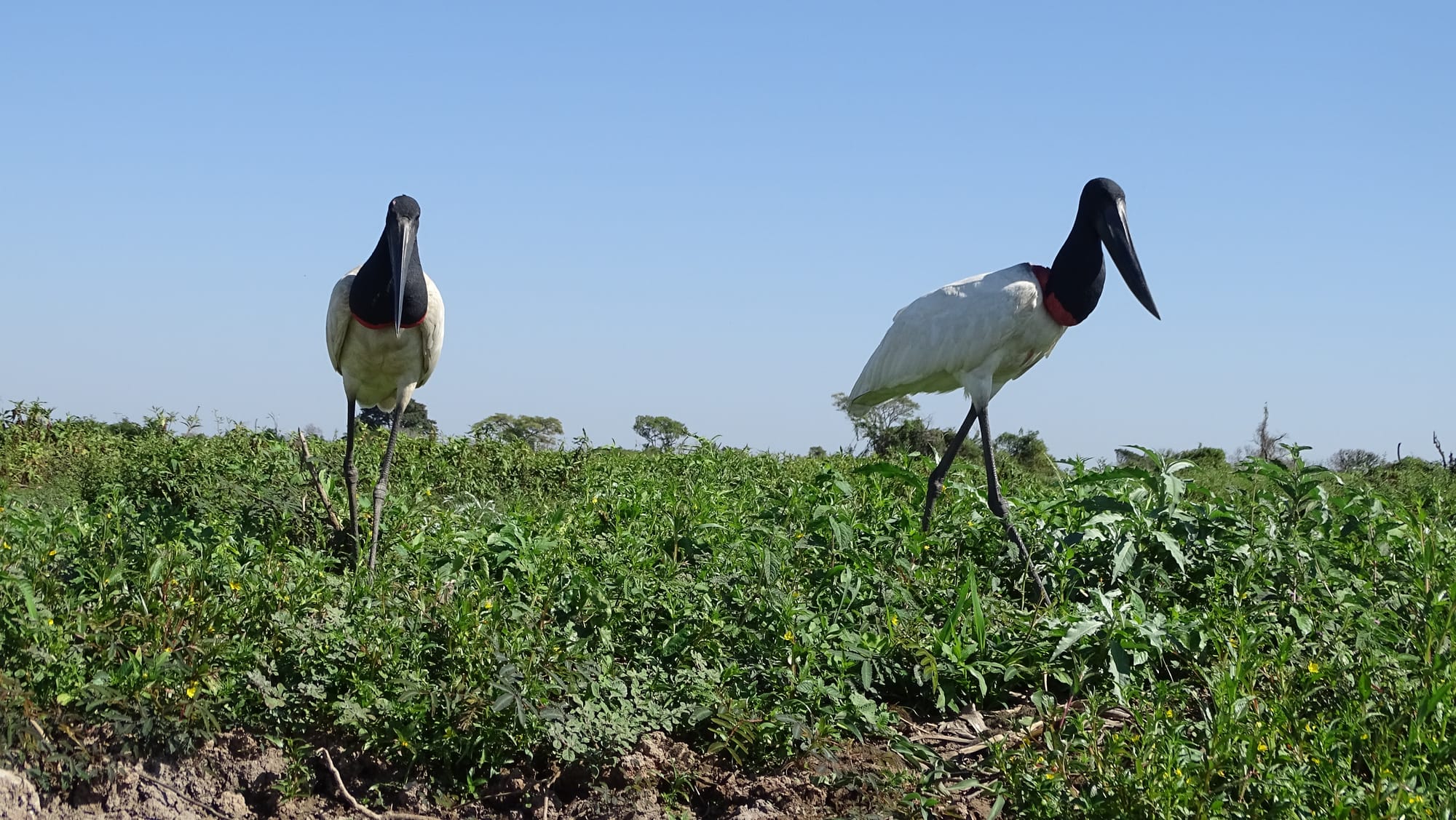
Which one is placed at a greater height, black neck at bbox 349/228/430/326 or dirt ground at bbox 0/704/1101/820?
black neck at bbox 349/228/430/326

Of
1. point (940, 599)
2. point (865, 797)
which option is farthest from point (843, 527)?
point (865, 797)

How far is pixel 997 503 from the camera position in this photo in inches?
188

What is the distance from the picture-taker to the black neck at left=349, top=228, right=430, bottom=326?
536 cm

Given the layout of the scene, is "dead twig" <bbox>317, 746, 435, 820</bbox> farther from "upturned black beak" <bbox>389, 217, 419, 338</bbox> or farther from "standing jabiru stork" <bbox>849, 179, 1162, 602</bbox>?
"standing jabiru stork" <bbox>849, 179, 1162, 602</bbox>

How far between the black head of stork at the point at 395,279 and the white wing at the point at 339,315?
0.09 metres

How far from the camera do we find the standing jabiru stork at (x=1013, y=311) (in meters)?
5.33

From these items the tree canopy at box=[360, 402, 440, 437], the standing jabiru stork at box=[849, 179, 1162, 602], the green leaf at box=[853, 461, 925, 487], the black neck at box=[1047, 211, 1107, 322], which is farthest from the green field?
the tree canopy at box=[360, 402, 440, 437]

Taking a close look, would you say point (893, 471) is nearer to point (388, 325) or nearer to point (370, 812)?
point (388, 325)

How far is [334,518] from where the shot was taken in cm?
462

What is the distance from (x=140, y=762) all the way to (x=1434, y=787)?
322cm

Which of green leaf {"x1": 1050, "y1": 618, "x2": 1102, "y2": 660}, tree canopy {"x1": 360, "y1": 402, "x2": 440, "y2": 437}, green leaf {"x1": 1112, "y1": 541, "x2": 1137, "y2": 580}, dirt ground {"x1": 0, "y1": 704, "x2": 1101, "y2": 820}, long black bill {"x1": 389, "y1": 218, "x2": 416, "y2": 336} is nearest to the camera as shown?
dirt ground {"x1": 0, "y1": 704, "x2": 1101, "y2": 820}

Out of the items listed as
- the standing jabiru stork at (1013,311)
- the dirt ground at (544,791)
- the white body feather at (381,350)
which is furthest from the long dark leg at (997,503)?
the white body feather at (381,350)

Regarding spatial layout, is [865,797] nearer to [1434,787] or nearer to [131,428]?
[1434,787]

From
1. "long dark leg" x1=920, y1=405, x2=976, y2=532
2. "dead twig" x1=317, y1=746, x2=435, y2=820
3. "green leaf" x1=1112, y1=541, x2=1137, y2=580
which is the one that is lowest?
"dead twig" x1=317, y1=746, x2=435, y2=820
